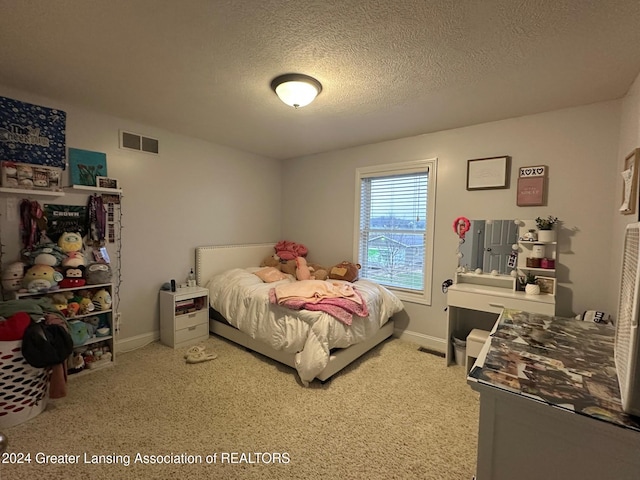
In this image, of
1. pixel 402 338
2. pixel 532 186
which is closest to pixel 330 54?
pixel 532 186

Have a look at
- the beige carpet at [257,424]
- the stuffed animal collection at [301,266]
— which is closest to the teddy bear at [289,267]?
the stuffed animal collection at [301,266]

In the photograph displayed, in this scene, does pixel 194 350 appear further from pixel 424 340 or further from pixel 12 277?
pixel 424 340

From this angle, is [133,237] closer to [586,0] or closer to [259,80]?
[259,80]

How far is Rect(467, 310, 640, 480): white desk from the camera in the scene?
0.83m

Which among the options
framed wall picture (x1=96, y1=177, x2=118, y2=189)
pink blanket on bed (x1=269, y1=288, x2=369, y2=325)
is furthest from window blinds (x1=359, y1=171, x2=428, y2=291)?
framed wall picture (x1=96, y1=177, x2=118, y2=189)

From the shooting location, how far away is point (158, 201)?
3176 millimetres

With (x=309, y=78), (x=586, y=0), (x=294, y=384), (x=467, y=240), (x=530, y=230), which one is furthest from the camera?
(x=467, y=240)

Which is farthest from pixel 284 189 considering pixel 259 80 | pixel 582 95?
pixel 582 95

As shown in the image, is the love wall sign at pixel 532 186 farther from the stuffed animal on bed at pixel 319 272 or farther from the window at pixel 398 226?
the stuffed animal on bed at pixel 319 272

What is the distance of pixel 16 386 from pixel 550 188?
4304 mm

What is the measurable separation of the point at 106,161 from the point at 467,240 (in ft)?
12.1

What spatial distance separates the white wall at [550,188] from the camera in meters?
2.32

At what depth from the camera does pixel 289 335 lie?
2467 millimetres

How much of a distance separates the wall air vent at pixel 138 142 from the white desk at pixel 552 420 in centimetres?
347
